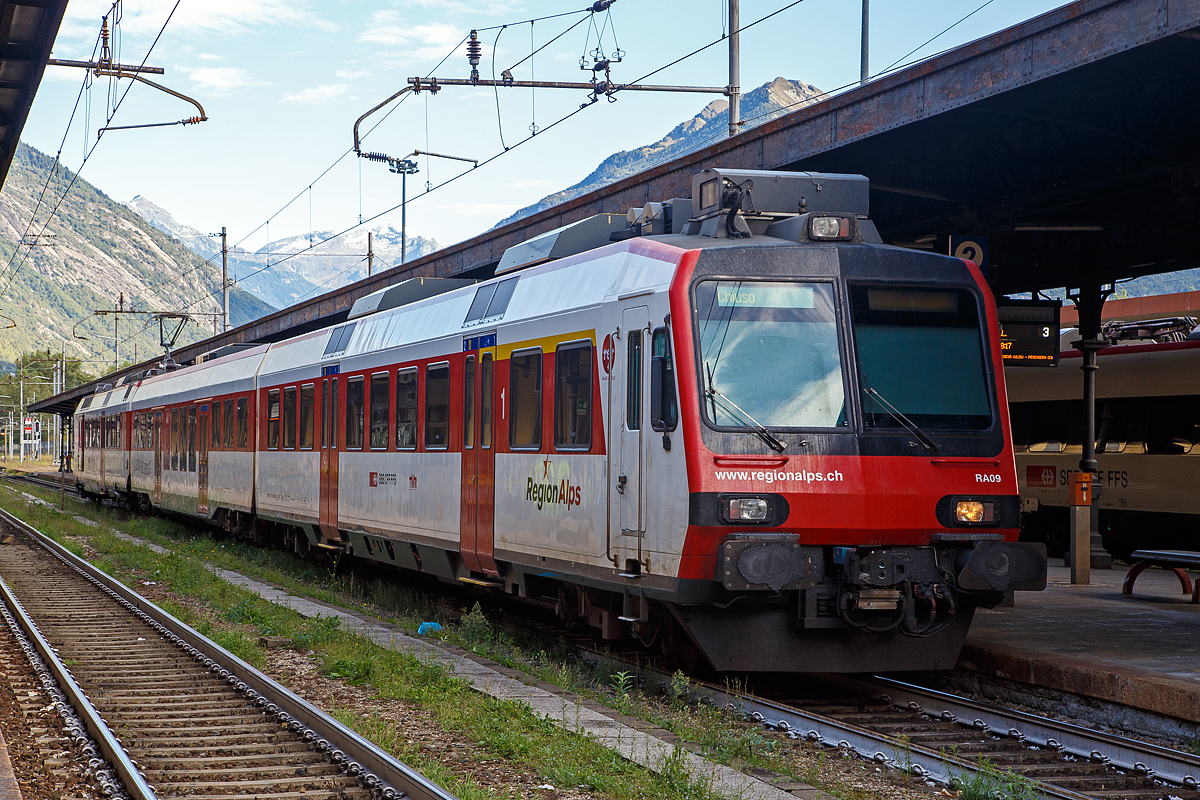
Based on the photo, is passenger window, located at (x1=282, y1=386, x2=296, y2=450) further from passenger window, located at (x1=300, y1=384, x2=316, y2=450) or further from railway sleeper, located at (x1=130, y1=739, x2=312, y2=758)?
railway sleeper, located at (x1=130, y1=739, x2=312, y2=758)

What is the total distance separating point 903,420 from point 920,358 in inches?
20.9

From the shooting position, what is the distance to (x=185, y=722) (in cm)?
855

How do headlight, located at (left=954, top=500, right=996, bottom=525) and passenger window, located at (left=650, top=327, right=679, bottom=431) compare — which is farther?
headlight, located at (left=954, top=500, right=996, bottom=525)

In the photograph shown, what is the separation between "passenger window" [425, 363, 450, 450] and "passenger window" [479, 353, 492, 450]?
85 cm

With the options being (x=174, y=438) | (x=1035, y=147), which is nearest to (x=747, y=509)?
(x=1035, y=147)

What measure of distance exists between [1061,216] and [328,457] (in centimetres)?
998

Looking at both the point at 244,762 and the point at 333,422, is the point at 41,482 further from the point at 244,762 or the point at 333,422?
the point at 244,762

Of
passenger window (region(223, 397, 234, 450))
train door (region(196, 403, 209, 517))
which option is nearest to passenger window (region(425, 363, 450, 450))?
passenger window (region(223, 397, 234, 450))

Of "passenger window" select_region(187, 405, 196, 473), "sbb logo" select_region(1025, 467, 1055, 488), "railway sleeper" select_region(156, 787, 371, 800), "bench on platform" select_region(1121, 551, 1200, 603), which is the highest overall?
"passenger window" select_region(187, 405, 196, 473)

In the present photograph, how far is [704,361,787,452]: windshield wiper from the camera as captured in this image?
27.4 ft

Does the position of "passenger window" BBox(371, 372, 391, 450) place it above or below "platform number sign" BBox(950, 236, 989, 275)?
below

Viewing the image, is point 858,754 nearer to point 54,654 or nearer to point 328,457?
point 54,654

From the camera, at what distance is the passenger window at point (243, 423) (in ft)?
69.0

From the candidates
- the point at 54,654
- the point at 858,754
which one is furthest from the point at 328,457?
the point at 858,754
